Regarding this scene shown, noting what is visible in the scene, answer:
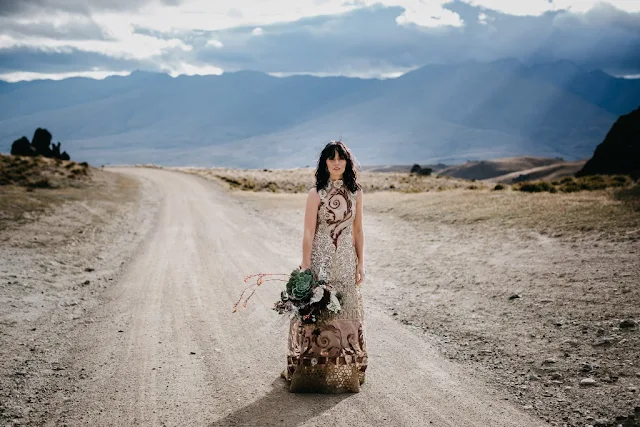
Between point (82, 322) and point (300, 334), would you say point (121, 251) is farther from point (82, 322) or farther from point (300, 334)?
point (300, 334)

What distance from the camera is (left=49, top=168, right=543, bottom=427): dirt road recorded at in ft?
18.3

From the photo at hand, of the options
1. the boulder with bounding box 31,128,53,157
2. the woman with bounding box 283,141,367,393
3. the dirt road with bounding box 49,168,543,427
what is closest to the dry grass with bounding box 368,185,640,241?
the dirt road with bounding box 49,168,543,427

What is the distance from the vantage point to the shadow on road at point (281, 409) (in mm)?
5406

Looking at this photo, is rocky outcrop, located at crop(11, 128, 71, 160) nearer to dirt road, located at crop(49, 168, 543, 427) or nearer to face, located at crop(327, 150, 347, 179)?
dirt road, located at crop(49, 168, 543, 427)

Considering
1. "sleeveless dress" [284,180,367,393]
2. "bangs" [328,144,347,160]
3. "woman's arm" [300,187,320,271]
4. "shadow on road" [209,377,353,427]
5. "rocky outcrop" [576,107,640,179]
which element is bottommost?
"shadow on road" [209,377,353,427]

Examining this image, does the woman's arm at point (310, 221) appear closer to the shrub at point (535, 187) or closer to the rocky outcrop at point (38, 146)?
the shrub at point (535, 187)

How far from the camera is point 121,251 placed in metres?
15.2

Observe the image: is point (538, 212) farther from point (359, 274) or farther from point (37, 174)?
point (37, 174)

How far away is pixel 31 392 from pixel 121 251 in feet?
30.8

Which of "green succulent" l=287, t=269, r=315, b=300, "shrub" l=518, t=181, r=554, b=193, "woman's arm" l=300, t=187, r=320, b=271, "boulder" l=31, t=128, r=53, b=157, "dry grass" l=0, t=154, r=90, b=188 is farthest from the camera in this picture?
"boulder" l=31, t=128, r=53, b=157

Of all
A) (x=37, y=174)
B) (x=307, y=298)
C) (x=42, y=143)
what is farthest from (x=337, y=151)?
(x=42, y=143)

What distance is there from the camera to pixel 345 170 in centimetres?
615

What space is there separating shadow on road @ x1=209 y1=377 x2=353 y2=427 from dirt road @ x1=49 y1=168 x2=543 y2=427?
0.01m

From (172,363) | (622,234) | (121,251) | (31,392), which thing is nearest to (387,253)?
(622,234)
